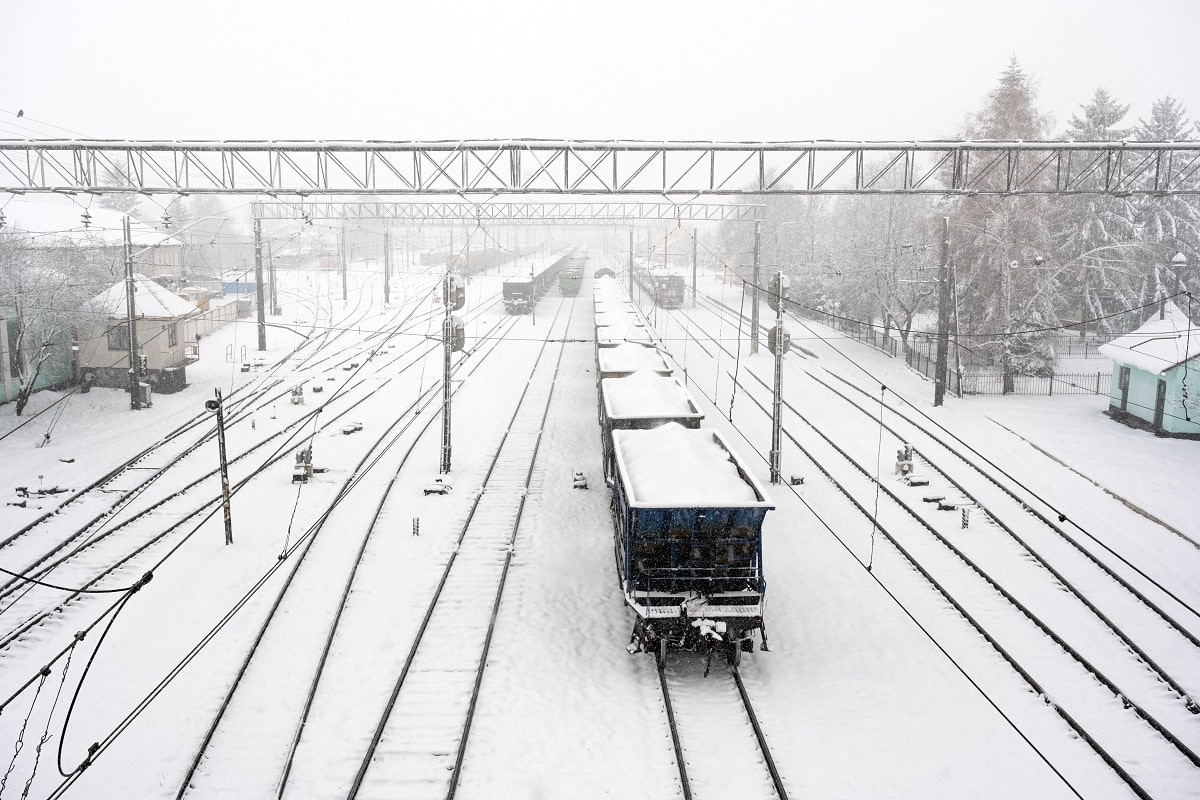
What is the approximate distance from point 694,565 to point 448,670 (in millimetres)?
3925

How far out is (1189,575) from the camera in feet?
54.0

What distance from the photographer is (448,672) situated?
12867 mm

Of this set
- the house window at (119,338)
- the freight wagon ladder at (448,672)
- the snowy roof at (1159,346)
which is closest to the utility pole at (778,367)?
the freight wagon ladder at (448,672)

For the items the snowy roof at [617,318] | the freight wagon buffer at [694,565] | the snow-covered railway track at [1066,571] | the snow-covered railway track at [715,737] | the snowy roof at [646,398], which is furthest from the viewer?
the snowy roof at [617,318]

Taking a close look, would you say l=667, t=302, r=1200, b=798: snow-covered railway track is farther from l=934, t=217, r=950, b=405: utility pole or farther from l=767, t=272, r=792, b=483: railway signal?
l=934, t=217, r=950, b=405: utility pole

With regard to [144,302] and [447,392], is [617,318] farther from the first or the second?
[144,302]

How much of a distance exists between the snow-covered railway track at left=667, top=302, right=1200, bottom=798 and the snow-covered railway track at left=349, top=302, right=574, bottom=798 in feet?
25.8

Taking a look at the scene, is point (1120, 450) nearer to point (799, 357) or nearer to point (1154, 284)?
point (799, 357)

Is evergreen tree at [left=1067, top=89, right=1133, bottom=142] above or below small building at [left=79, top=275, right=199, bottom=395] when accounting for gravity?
above

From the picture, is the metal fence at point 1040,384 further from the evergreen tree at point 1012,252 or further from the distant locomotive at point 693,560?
the distant locomotive at point 693,560

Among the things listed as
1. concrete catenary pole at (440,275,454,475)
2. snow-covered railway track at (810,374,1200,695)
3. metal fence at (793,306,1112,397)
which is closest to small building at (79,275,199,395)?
concrete catenary pole at (440,275,454,475)

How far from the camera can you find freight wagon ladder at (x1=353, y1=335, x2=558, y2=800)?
34.1 ft

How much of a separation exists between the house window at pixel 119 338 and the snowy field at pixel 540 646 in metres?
5.75

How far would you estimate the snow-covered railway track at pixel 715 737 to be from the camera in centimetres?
1024
